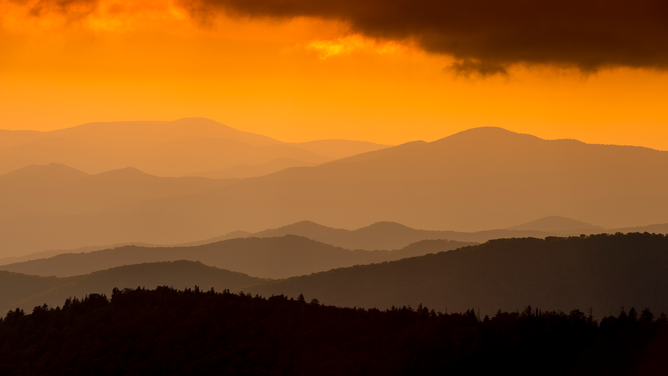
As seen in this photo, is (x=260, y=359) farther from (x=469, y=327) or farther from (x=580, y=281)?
(x=580, y=281)

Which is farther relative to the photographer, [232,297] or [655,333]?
[232,297]

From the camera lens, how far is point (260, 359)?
81.4 meters

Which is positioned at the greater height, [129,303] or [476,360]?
[129,303]

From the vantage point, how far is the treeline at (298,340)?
7025 centimetres

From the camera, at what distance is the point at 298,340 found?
84250 mm

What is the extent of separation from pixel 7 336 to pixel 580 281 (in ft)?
500

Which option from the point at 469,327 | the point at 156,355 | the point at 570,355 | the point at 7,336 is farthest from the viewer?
the point at 7,336

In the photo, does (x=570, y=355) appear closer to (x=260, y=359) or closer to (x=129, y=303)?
(x=260, y=359)

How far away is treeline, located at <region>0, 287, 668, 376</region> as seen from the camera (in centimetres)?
7025

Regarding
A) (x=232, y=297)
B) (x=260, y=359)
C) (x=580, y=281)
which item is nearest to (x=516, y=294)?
(x=580, y=281)

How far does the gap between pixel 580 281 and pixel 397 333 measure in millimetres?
131192

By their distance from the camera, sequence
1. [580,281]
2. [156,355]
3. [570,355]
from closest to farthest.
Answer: [570,355] → [156,355] → [580,281]

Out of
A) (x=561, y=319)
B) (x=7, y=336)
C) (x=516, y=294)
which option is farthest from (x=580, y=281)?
(x=7, y=336)

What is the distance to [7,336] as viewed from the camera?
98.0 m
